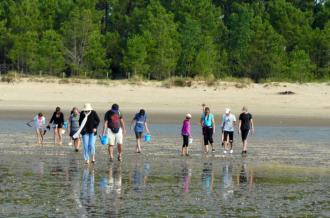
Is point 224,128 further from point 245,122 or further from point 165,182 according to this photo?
point 165,182

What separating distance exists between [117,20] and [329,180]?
50.9 m

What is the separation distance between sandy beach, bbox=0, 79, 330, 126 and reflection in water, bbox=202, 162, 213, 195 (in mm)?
17258

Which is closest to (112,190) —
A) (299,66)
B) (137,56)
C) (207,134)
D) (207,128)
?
(207,134)

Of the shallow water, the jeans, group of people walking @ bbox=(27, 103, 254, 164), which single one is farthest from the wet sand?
the jeans

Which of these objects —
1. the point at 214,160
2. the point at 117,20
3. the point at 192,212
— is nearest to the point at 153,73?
the point at 117,20

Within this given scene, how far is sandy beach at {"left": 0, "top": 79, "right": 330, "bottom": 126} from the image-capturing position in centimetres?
3997

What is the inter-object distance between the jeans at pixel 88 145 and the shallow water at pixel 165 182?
0.36 meters

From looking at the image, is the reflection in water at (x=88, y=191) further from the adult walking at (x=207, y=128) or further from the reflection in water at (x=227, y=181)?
the adult walking at (x=207, y=128)

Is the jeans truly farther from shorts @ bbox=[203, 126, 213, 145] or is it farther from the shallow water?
shorts @ bbox=[203, 126, 213, 145]

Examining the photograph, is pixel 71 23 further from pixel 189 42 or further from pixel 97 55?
pixel 189 42

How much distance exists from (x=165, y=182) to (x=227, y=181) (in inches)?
52.4

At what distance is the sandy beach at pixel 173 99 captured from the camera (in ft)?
131

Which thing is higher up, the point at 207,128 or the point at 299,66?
the point at 299,66

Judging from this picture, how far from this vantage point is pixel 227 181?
666 inches
